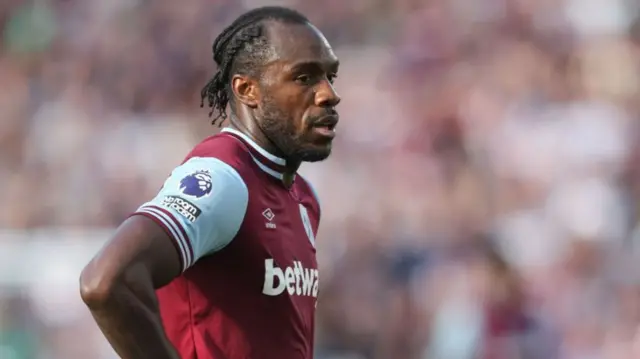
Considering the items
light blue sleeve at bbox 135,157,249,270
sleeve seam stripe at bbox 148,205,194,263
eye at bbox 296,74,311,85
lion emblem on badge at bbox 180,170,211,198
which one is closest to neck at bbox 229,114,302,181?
eye at bbox 296,74,311,85

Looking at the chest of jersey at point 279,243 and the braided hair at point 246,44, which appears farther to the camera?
the braided hair at point 246,44

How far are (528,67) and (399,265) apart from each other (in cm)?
228

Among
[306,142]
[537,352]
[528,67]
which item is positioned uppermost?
[528,67]

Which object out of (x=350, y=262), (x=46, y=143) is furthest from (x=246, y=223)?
(x=46, y=143)

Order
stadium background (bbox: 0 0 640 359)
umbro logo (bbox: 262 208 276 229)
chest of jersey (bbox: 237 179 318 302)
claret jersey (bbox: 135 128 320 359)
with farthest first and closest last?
stadium background (bbox: 0 0 640 359)
umbro logo (bbox: 262 208 276 229)
chest of jersey (bbox: 237 179 318 302)
claret jersey (bbox: 135 128 320 359)

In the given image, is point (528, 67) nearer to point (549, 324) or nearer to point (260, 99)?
point (549, 324)

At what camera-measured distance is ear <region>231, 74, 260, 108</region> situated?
3.74 metres

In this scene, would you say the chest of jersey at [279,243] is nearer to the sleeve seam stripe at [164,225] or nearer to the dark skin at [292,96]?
the dark skin at [292,96]

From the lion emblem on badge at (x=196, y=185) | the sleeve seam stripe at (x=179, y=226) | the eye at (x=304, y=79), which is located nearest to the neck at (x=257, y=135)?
the eye at (x=304, y=79)

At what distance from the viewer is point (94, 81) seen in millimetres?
10781

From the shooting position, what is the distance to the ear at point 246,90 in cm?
374

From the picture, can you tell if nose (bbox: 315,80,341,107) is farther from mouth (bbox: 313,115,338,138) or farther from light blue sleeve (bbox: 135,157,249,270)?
light blue sleeve (bbox: 135,157,249,270)

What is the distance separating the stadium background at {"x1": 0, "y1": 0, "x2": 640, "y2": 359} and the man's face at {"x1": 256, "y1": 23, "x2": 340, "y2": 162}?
4.02 metres

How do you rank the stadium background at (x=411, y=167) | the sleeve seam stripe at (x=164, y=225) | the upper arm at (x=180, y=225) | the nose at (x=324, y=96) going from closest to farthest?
the upper arm at (x=180, y=225), the sleeve seam stripe at (x=164, y=225), the nose at (x=324, y=96), the stadium background at (x=411, y=167)
